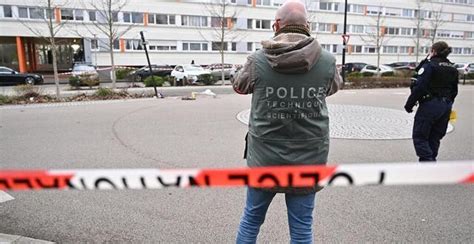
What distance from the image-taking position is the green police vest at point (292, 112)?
2129 mm

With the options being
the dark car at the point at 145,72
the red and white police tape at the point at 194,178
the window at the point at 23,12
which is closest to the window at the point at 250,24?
the dark car at the point at 145,72

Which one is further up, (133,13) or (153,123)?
(133,13)

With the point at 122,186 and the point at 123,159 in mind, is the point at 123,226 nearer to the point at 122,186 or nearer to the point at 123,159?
the point at 122,186

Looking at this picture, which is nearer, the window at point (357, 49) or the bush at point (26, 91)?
the bush at point (26, 91)

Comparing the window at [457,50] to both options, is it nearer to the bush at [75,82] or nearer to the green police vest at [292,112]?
the bush at [75,82]

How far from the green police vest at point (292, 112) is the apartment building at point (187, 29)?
28585 millimetres

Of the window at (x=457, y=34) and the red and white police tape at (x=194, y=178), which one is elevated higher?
the window at (x=457, y=34)

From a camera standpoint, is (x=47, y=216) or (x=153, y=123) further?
(x=153, y=123)

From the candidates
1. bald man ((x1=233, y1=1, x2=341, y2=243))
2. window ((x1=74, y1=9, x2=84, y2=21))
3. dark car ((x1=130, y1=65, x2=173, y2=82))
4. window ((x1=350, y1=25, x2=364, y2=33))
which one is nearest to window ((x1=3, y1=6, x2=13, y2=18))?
window ((x1=74, y1=9, x2=84, y2=21))

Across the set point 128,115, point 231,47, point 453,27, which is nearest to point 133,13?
point 231,47

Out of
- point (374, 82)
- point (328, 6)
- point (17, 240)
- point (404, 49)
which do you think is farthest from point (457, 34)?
point (17, 240)

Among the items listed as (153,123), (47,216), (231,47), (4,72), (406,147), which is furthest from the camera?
(231,47)

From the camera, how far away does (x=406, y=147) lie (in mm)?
6762

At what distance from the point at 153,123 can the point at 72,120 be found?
2416 millimetres
